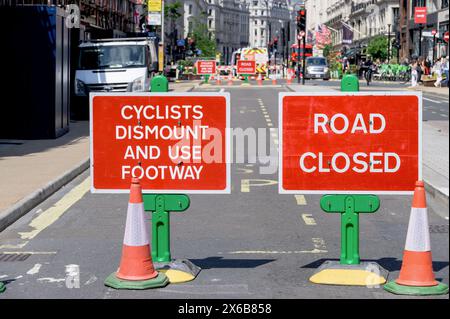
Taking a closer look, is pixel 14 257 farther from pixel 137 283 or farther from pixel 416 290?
pixel 416 290

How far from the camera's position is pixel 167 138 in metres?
8.21

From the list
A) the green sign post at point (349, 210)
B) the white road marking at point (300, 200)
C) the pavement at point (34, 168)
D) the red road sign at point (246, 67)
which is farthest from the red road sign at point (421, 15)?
the green sign post at point (349, 210)

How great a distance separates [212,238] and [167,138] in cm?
207

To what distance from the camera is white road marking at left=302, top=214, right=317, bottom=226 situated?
11.0 meters

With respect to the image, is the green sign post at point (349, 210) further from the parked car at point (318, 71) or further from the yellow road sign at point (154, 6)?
the parked car at point (318, 71)

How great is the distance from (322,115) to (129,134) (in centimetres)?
158

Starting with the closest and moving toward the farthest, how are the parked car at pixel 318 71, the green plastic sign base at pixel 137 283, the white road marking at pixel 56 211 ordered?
the green plastic sign base at pixel 137 283, the white road marking at pixel 56 211, the parked car at pixel 318 71

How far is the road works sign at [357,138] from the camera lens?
7.86m

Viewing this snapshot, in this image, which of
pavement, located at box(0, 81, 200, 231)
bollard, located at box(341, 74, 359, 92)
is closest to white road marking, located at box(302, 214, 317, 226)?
bollard, located at box(341, 74, 359, 92)

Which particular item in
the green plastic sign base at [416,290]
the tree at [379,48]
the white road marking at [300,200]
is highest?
the tree at [379,48]

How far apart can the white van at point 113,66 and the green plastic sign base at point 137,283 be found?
2163cm

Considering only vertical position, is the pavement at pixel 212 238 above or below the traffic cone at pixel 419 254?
below

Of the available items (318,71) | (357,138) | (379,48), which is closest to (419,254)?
(357,138)
